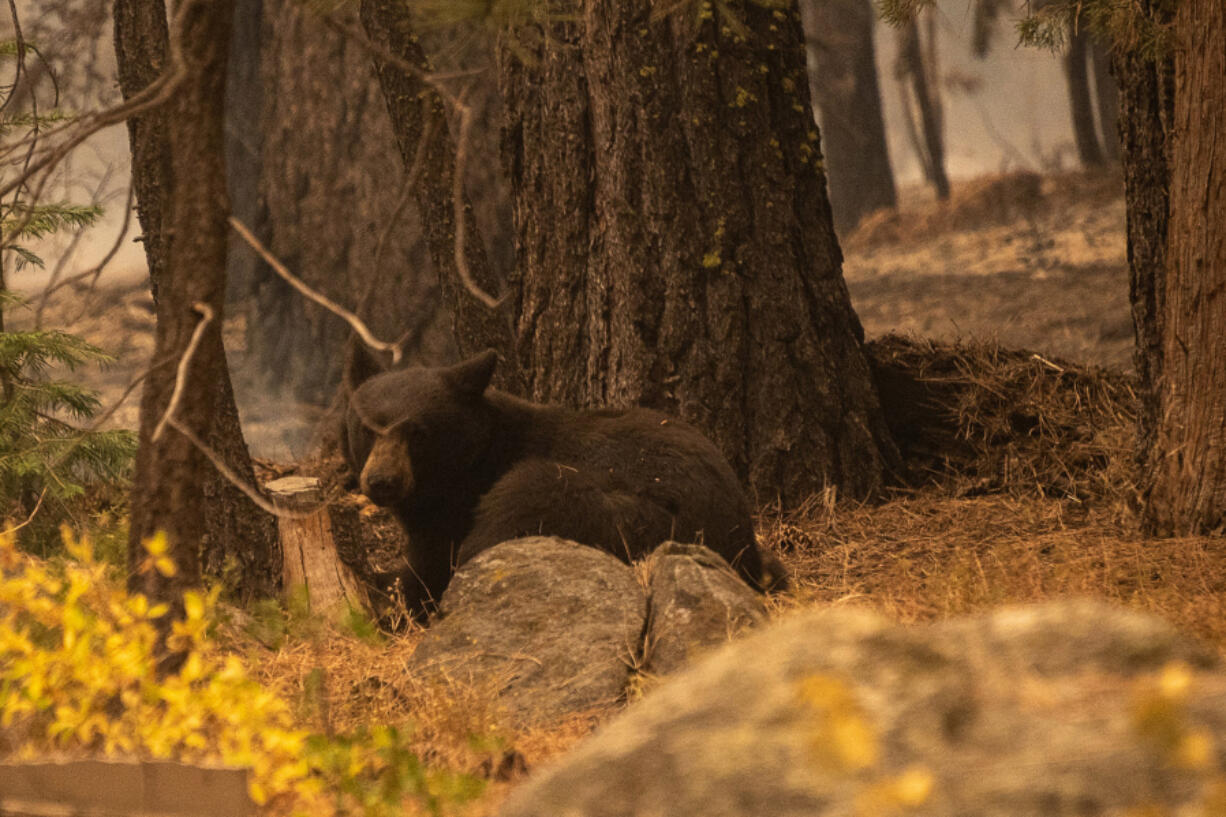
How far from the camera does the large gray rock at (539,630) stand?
11.5 ft

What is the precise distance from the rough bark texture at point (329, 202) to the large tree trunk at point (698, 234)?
4078 mm

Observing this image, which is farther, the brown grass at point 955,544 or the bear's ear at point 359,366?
the bear's ear at point 359,366

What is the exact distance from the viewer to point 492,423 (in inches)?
193

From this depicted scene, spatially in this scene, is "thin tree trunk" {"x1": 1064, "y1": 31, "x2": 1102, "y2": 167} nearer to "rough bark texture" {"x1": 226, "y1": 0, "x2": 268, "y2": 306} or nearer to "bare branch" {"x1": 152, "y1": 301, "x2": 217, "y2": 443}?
"rough bark texture" {"x1": 226, "y1": 0, "x2": 268, "y2": 306}

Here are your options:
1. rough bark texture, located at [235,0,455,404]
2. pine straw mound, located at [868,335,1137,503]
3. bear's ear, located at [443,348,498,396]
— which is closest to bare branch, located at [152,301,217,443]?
bear's ear, located at [443,348,498,396]

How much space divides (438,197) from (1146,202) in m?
3.51

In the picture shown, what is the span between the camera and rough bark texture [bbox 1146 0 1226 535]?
14.2 ft

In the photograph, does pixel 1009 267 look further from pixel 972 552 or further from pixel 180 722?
pixel 180 722

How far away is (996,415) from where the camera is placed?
624 centimetres

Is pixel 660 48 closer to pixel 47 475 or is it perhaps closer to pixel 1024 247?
pixel 47 475

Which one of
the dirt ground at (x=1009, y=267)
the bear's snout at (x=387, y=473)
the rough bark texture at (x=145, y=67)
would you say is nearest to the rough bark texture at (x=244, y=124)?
the dirt ground at (x=1009, y=267)

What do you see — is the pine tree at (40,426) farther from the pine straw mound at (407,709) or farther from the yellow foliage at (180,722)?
the yellow foliage at (180,722)

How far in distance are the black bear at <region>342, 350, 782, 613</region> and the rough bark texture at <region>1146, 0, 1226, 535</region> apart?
62.8 inches

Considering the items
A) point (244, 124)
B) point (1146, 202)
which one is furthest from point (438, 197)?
point (244, 124)
